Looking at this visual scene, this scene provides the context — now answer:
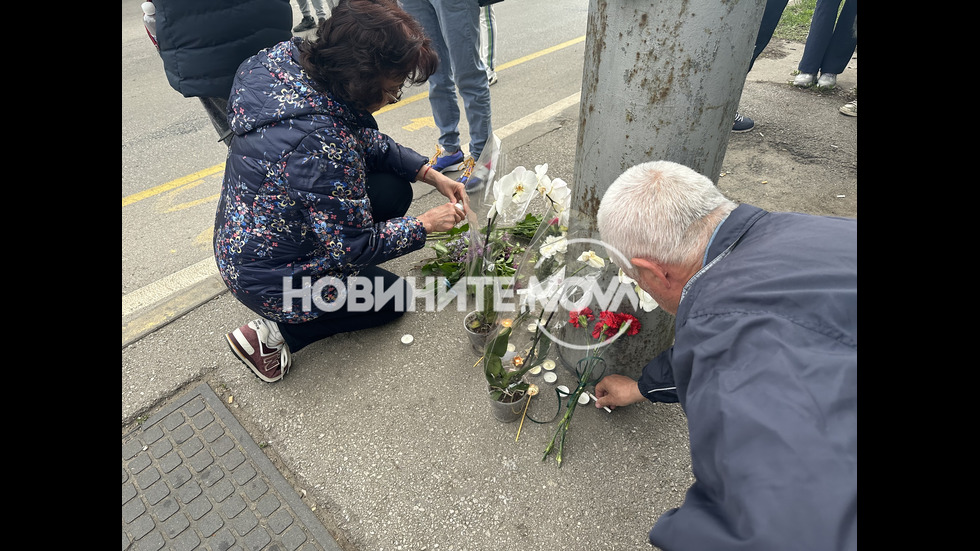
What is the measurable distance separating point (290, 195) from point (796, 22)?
7293 mm

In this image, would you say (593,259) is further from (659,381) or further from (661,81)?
(661,81)

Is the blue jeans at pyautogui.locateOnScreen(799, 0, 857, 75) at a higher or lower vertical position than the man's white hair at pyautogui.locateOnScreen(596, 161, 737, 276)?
lower

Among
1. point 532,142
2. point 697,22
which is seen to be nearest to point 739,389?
point 697,22

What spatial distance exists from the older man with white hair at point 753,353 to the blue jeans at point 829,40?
13.8 feet

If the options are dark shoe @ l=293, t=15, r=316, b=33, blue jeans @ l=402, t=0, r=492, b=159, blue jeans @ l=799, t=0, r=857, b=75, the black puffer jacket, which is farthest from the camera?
dark shoe @ l=293, t=15, r=316, b=33

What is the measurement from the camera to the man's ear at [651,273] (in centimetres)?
125

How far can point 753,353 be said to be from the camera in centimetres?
95

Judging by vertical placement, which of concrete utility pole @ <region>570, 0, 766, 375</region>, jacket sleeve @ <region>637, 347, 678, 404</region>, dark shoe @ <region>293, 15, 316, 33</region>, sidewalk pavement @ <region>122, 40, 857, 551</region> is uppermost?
concrete utility pole @ <region>570, 0, 766, 375</region>

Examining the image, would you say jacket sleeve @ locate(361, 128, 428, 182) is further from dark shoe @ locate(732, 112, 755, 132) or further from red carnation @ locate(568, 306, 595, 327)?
dark shoe @ locate(732, 112, 755, 132)

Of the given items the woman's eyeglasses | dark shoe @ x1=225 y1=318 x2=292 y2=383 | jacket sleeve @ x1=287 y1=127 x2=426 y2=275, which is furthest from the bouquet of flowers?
dark shoe @ x1=225 y1=318 x2=292 y2=383

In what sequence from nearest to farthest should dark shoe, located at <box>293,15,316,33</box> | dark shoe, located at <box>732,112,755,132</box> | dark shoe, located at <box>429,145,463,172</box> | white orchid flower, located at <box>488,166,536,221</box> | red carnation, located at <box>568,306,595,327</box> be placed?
white orchid flower, located at <box>488,166,536,221</box> → red carnation, located at <box>568,306,595,327</box> → dark shoe, located at <box>429,145,463,172</box> → dark shoe, located at <box>732,112,755,132</box> → dark shoe, located at <box>293,15,316,33</box>

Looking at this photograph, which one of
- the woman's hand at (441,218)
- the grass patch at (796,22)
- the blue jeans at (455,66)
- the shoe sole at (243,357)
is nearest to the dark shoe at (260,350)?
the shoe sole at (243,357)

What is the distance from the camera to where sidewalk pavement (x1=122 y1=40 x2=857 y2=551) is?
172 centimetres

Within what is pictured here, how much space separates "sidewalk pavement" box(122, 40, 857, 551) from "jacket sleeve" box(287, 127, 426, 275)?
57 cm
